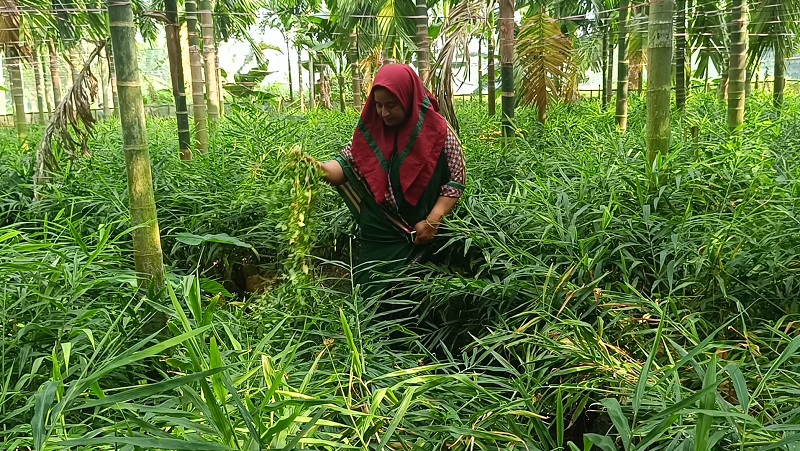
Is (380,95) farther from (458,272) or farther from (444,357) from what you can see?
(444,357)

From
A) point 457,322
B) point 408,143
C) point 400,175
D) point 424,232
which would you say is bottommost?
point 457,322

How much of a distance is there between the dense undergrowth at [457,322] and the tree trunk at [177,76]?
77 cm

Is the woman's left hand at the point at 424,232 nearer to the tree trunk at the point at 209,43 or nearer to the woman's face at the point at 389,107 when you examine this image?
the woman's face at the point at 389,107

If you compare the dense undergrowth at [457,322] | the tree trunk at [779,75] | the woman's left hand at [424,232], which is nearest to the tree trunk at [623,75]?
the tree trunk at [779,75]

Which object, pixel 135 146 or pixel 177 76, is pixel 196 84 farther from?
pixel 135 146

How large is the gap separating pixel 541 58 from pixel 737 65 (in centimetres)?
164

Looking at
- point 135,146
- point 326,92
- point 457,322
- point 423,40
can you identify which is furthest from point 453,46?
point 326,92

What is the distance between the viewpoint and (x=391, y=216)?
128 inches

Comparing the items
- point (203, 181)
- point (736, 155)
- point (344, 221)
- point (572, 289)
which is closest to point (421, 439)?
point (572, 289)

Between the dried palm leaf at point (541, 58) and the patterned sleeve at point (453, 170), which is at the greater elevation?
the dried palm leaf at point (541, 58)

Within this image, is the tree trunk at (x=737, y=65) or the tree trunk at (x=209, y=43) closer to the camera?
the tree trunk at (x=737, y=65)

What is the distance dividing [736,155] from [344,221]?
2.12m

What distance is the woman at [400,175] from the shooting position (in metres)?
3.15

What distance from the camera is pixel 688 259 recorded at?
2.61 metres
